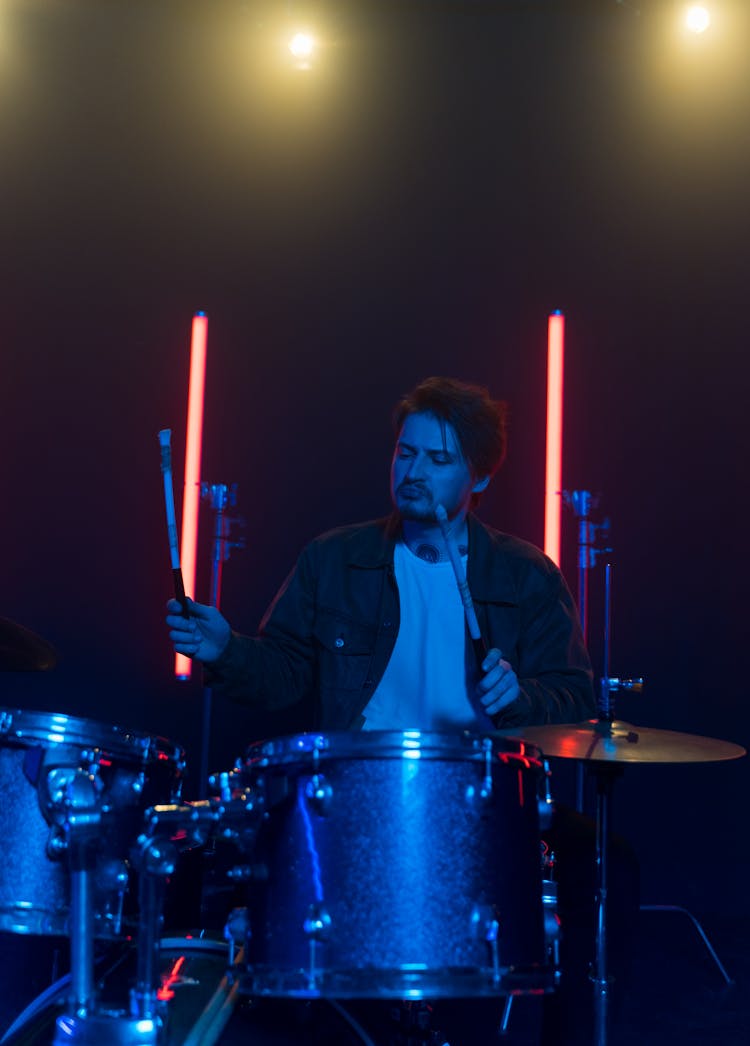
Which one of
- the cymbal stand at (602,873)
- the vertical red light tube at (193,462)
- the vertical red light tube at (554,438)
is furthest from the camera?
the vertical red light tube at (554,438)

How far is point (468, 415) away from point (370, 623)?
1.86 ft

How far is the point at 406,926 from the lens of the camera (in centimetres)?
172

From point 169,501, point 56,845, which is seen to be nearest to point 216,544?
point 169,501

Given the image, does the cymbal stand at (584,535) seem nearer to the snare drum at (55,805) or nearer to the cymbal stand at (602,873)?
the cymbal stand at (602,873)

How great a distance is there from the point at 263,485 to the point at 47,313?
0.97 meters

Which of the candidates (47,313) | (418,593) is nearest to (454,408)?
(418,593)

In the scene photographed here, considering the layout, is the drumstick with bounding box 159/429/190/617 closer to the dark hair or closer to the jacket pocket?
the jacket pocket

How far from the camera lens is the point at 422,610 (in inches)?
115

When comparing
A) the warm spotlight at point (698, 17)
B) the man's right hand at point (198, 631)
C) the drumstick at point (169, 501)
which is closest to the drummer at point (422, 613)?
the man's right hand at point (198, 631)

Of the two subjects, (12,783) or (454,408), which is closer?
(12,783)

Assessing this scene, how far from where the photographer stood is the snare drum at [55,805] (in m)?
2.00

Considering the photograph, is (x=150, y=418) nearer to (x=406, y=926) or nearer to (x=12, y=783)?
(x=12, y=783)

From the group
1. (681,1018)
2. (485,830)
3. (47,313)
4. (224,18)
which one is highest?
(224,18)

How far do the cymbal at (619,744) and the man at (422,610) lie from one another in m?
0.36
